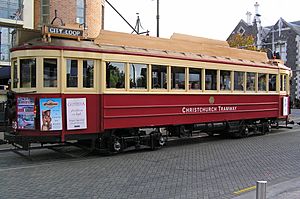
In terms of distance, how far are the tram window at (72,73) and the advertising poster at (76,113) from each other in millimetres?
453

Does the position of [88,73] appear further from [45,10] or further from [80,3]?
[80,3]

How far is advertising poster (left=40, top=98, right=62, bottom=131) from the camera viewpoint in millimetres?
9992

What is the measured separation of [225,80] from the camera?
14.9 meters

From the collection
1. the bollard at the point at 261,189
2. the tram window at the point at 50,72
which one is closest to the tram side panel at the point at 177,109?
the tram window at the point at 50,72

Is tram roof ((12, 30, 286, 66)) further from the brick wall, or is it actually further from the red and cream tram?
the brick wall

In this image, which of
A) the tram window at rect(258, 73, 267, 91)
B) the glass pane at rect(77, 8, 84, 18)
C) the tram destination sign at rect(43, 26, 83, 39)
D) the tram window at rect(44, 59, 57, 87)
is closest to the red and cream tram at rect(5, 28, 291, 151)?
the tram window at rect(44, 59, 57, 87)

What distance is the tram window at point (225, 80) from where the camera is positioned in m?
14.7

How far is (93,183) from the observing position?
786 cm

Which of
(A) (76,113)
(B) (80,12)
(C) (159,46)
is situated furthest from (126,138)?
(B) (80,12)

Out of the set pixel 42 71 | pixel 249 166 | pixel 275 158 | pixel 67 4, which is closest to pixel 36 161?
pixel 42 71

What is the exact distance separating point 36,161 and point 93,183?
3.21 m

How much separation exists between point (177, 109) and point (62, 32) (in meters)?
4.56

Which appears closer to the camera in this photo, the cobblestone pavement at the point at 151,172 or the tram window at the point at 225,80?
A: the cobblestone pavement at the point at 151,172

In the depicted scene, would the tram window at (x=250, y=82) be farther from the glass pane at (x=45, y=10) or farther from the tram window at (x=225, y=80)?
the glass pane at (x=45, y=10)
